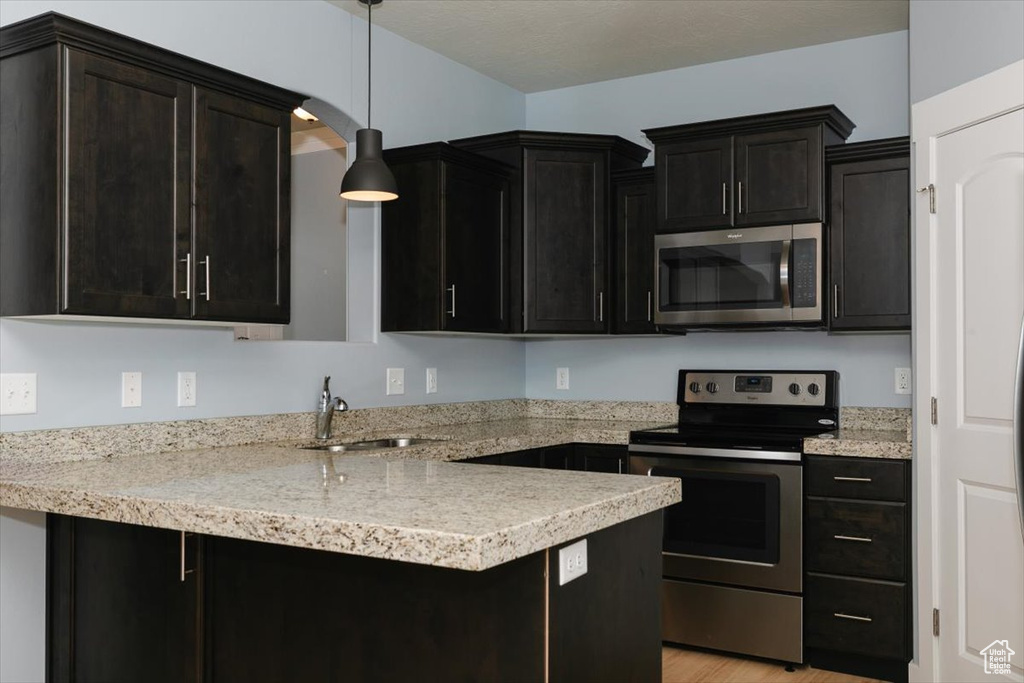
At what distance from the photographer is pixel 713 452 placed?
367 centimetres

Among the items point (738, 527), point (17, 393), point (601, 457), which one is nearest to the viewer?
point (17, 393)

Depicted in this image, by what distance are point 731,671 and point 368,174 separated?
2.31m

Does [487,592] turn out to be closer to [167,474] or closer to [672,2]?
[167,474]

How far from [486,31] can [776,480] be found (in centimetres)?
228

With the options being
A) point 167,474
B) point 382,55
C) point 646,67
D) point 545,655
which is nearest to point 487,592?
point 545,655

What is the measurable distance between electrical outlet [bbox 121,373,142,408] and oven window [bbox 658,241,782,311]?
7.21ft

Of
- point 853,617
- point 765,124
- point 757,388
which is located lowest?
point 853,617

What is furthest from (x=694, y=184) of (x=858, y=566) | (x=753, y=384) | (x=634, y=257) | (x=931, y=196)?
(x=858, y=566)

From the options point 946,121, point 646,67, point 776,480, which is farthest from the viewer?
point 646,67

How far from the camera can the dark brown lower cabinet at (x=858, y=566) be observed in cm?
335

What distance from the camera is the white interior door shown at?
8.93 ft

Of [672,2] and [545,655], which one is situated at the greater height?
[672,2]

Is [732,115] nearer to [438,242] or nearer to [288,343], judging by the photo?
[438,242]

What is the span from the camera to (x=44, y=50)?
2.34 metres
